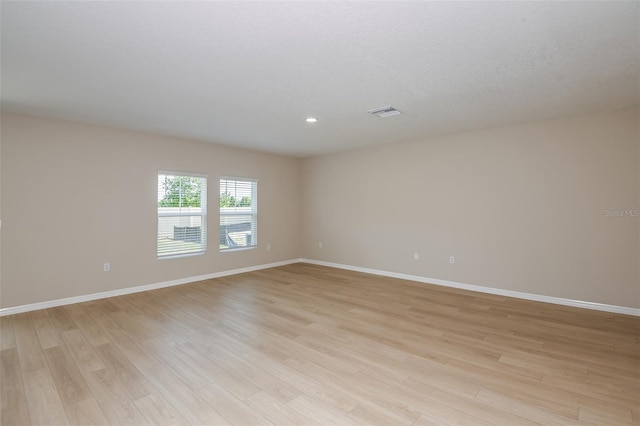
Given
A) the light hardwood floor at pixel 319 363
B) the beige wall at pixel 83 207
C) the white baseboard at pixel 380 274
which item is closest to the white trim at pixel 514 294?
the white baseboard at pixel 380 274

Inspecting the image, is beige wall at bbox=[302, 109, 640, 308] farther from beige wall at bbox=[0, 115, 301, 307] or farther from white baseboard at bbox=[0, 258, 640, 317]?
beige wall at bbox=[0, 115, 301, 307]

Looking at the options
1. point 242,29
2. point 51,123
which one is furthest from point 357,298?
point 51,123

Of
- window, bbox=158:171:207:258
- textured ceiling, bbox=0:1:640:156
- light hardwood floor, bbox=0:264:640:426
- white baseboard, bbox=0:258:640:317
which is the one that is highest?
textured ceiling, bbox=0:1:640:156

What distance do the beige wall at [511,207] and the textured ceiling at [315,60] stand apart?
1.60 feet

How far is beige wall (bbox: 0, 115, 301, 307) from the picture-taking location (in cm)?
379

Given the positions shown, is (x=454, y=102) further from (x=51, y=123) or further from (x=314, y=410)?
(x=51, y=123)

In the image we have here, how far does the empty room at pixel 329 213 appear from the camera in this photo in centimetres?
198

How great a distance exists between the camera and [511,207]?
4.47 m

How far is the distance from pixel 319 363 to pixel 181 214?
387cm

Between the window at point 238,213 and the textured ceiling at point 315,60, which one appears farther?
the window at point 238,213

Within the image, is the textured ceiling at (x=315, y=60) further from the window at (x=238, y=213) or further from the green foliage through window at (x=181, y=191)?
the window at (x=238, y=213)

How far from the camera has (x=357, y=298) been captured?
4.38m

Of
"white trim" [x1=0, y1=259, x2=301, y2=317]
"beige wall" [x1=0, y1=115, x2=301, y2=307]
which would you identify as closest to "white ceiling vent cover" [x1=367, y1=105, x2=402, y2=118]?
"beige wall" [x1=0, y1=115, x2=301, y2=307]

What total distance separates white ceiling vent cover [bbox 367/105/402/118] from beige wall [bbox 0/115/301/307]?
10.6ft
